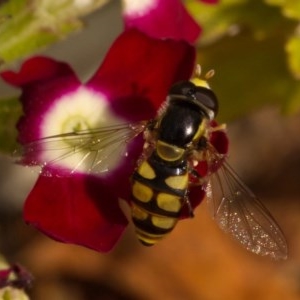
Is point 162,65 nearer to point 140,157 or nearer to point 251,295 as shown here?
point 140,157

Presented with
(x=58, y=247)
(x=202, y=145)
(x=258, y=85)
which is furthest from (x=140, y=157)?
(x=58, y=247)

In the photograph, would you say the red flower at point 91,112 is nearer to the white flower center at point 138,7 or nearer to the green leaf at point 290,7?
the white flower center at point 138,7

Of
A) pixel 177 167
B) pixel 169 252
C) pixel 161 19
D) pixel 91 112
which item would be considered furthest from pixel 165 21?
pixel 169 252

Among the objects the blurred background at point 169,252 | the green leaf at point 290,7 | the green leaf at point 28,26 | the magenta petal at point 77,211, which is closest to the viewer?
the magenta petal at point 77,211

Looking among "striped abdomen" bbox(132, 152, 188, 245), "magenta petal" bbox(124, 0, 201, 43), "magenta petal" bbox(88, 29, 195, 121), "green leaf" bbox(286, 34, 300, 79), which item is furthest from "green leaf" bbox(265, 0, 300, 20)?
"striped abdomen" bbox(132, 152, 188, 245)

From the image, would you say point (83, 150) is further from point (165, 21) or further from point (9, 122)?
point (165, 21)

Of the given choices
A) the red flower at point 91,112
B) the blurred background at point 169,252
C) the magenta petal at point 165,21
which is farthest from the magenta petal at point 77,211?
the blurred background at point 169,252

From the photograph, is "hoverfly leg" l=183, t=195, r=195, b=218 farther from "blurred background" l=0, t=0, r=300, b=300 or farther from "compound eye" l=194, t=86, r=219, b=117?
"blurred background" l=0, t=0, r=300, b=300
